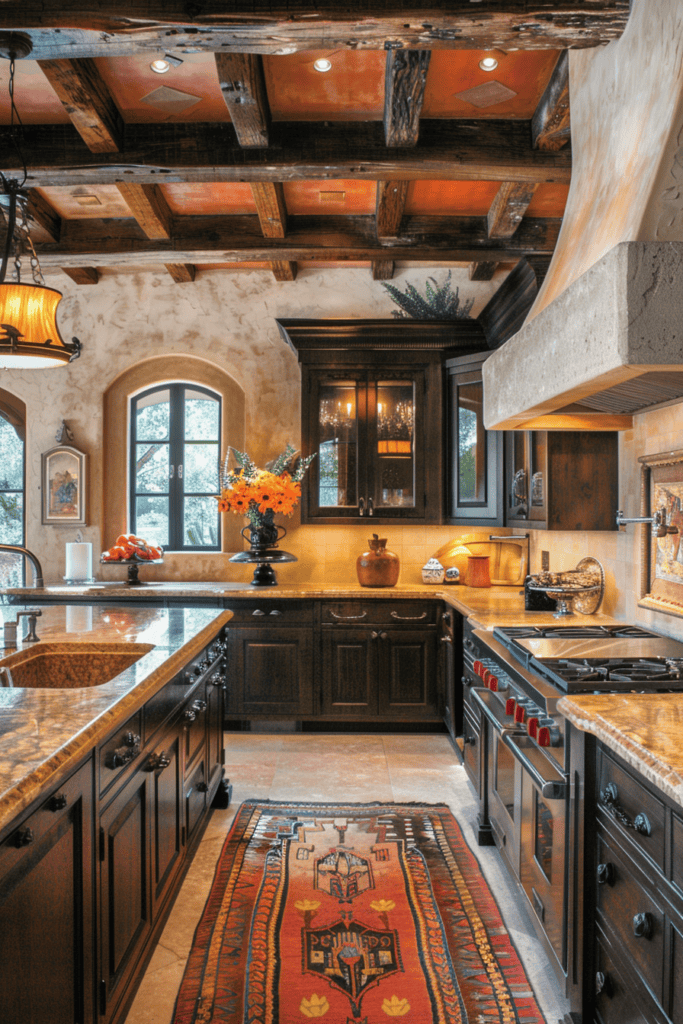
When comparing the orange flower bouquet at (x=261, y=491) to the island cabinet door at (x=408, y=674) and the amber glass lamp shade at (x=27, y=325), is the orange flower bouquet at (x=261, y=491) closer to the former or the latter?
the island cabinet door at (x=408, y=674)

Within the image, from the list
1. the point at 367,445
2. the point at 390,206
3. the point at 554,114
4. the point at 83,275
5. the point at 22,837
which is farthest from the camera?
the point at 83,275

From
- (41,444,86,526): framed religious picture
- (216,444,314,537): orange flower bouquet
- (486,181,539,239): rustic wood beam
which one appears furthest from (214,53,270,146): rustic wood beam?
(41,444,86,526): framed religious picture

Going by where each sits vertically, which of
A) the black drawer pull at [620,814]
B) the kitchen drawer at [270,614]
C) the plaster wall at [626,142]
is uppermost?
the plaster wall at [626,142]

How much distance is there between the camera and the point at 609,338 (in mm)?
1566

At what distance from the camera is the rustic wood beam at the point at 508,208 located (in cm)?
345

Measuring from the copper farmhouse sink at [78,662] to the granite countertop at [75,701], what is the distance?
1.2 inches

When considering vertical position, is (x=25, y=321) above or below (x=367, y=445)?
above

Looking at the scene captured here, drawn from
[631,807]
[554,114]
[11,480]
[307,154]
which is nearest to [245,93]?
[307,154]

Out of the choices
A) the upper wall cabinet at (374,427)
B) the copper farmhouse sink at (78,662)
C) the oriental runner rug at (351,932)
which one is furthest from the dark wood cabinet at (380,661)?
the copper farmhouse sink at (78,662)

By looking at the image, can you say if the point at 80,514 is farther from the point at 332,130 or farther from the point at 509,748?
the point at 509,748

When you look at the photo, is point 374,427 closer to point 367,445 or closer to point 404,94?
point 367,445

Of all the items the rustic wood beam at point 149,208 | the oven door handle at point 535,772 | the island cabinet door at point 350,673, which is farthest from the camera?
the island cabinet door at point 350,673

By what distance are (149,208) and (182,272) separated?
4.13 ft

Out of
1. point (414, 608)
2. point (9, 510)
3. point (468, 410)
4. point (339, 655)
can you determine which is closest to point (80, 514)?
point (9, 510)
